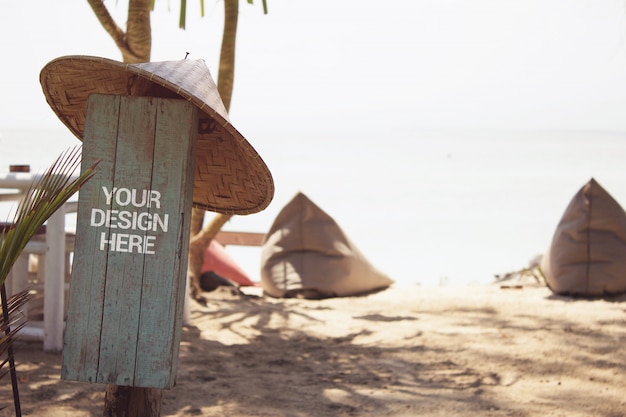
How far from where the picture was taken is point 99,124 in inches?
81.0

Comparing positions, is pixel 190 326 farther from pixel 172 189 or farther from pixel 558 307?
pixel 172 189

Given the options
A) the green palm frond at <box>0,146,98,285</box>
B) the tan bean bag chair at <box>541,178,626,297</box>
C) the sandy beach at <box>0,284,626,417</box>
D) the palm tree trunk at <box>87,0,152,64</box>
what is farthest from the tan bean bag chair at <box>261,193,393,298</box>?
the green palm frond at <box>0,146,98,285</box>

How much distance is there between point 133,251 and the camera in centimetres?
204

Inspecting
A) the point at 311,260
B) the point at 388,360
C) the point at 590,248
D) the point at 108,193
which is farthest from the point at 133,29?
the point at 590,248

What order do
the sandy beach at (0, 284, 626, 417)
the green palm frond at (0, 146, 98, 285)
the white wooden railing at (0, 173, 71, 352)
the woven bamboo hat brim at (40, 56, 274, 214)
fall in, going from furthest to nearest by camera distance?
the white wooden railing at (0, 173, 71, 352), the sandy beach at (0, 284, 626, 417), the woven bamboo hat brim at (40, 56, 274, 214), the green palm frond at (0, 146, 98, 285)

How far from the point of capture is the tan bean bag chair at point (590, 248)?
5.14 metres

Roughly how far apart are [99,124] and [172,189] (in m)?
0.24

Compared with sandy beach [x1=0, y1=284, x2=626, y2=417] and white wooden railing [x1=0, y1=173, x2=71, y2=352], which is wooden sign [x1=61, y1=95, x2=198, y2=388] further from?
white wooden railing [x1=0, y1=173, x2=71, y2=352]

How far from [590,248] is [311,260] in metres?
1.77

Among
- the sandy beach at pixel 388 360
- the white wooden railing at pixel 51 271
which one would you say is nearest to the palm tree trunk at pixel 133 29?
the white wooden railing at pixel 51 271

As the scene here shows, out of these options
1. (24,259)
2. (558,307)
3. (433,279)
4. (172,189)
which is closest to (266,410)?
(172,189)

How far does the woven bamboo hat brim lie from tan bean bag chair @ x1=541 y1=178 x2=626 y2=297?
130 inches

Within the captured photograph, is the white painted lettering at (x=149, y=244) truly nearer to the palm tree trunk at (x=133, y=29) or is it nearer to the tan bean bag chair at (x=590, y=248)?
the palm tree trunk at (x=133, y=29)

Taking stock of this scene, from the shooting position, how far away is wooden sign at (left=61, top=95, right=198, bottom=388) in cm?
203
